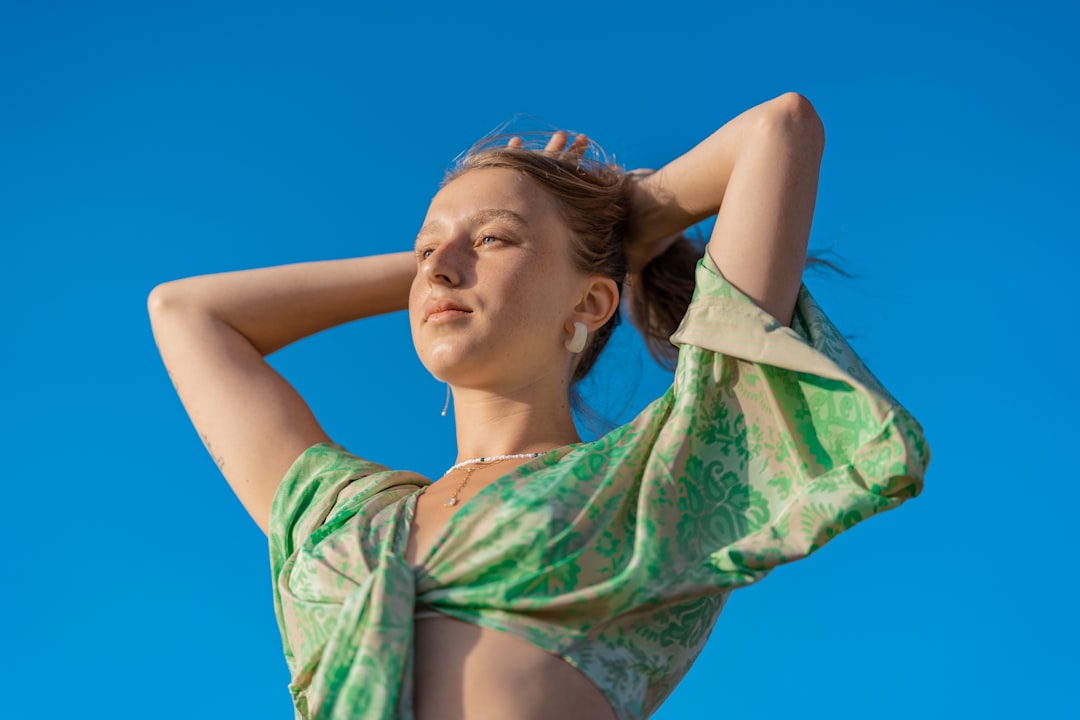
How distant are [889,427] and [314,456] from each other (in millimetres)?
1446

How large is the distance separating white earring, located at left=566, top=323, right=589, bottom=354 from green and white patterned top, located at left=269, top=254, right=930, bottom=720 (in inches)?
13.5

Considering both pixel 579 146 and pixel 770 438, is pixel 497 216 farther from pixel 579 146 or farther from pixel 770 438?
pixel 770 438

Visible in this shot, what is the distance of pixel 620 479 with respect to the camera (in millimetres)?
2537

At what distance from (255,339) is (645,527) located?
1550 millimetres

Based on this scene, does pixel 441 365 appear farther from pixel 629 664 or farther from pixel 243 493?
pixel 629 664

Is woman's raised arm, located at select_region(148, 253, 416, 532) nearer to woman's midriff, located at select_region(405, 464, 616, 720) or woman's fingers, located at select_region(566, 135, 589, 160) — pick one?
woman's fingers, located at select_region(566, 135, 589, 160)

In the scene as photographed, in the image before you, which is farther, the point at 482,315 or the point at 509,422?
the point at 509,422

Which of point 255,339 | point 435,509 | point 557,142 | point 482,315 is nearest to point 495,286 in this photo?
point 482,315

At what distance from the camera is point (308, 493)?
9.75 feet

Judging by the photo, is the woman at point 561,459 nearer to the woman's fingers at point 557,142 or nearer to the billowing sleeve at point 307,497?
the billowing sleeve at point 307,497

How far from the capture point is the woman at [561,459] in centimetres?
236

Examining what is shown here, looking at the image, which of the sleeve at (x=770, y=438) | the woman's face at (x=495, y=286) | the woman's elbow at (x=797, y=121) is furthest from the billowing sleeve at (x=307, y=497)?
the woman's elbow at (x=797, y=121)

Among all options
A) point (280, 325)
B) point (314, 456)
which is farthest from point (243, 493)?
point (280, 325)

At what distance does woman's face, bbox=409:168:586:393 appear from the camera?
2.88 metres
